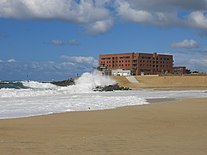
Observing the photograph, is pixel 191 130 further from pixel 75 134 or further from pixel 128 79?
pixel 128 79

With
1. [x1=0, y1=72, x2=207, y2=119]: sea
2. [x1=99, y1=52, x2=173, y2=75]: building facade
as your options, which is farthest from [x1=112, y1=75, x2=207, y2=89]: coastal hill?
[x1=99, y1=52, x2=173, y2=75]: building facade

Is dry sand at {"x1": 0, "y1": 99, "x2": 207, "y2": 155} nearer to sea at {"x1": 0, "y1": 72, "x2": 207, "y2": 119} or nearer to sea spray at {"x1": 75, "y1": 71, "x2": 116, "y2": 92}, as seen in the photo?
sea at {"x1": 0, "y1": 72, "x2": 207, "y2": 119}

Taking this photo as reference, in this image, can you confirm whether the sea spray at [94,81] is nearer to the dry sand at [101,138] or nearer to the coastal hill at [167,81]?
the coastal hill at [167,81]

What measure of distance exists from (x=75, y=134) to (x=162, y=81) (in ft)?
242

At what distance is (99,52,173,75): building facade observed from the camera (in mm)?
136625

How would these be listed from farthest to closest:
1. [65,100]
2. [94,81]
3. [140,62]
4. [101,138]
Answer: [140,62]
[94,81]
[65,100]
[101,138]

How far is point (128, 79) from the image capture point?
8612 cm

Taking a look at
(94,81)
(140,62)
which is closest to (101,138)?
(94,81)

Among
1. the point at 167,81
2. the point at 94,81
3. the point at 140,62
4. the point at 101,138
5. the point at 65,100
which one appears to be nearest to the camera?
the point at 101,138

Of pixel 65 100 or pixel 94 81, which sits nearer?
pixel 65 100

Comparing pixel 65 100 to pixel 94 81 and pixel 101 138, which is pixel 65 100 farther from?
pixel 94 81

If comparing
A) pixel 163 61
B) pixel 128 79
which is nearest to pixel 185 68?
pixel 163 61

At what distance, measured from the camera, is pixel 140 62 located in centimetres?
13738

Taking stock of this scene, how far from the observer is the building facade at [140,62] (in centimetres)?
13662
